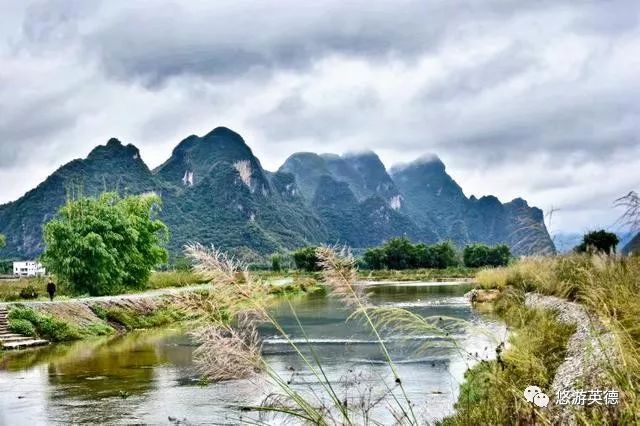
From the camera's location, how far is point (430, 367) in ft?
44.4

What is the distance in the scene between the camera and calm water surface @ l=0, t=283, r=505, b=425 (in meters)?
9.74

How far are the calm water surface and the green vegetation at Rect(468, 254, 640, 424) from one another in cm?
86

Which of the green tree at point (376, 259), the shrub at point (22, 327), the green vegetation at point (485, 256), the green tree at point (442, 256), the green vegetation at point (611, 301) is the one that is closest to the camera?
the green vegetation at point (611, 301)

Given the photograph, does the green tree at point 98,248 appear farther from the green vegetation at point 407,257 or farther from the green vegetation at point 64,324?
the green vegetation at point 407,257

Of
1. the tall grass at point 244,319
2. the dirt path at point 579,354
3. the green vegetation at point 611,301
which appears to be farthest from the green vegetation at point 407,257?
the tall grass at point 244,319

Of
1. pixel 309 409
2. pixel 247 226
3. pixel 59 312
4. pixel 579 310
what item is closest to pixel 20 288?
pixel 59 312

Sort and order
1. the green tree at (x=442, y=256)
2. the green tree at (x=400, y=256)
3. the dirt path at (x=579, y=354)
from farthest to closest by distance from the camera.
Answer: the green tree at (x=442, y=256), the green tree at (x=400, y=256), the dirt path at (x=579, y=354)

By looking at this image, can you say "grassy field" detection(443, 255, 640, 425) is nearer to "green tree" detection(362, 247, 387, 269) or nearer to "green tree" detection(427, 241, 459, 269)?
"green tree" detection(362, 247, 387, 269)

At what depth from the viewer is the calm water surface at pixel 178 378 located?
32.0 ft

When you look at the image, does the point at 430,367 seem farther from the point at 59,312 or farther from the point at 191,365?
the point at 59,312

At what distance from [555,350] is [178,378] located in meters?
6.53

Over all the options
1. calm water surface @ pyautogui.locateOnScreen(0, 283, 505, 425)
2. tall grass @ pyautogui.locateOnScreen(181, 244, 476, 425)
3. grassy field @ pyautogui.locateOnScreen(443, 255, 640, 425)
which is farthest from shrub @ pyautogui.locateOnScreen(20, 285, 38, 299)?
tall grass @ pyautogui.locateOnScreen(181, 244, 476, 425)

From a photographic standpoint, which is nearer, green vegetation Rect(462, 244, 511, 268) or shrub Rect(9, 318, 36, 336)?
shrub Rect(9, 318, 36, 336)

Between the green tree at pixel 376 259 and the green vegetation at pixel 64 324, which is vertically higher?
the green tree at pixel 376 259
